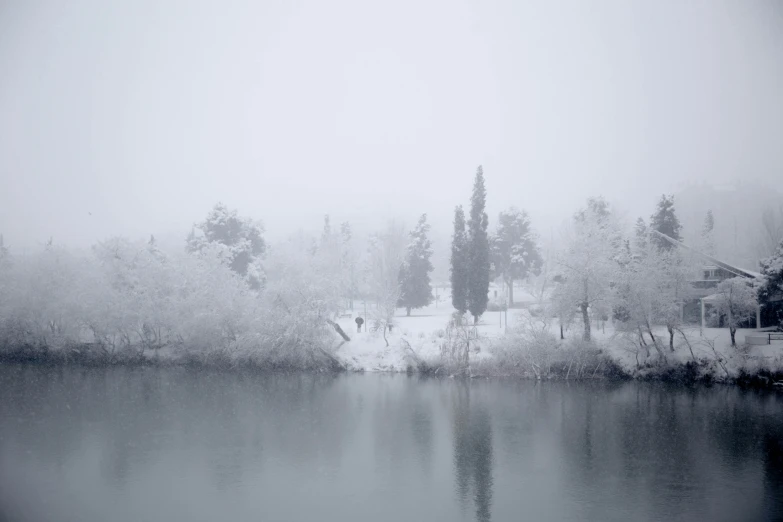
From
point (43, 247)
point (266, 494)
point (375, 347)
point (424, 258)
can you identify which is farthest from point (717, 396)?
point (43, 247)

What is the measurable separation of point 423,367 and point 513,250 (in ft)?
85.2

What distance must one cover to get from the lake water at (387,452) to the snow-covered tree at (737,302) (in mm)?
5476

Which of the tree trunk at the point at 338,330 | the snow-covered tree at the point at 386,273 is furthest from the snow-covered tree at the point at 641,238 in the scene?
the tree trunk at the point at 338,330

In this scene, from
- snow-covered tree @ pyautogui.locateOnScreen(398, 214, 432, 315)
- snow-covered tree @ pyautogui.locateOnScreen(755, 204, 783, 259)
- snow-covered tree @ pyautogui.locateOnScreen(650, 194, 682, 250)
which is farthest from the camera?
snow-covered tree @ pyautogui.locateOnScreen(755, 204, 783, 259)

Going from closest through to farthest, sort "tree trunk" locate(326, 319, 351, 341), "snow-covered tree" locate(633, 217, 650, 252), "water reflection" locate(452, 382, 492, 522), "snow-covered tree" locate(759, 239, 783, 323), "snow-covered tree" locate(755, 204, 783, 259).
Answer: "water reflection" locate(452, 382, 492, 522), "snow-covered tree" locate(759, 239, 783, 323), "tree trunk" locate(326, 319, 351, 341), "snow-covered tree" locate(633, 217, 650, 252), "snow-covered tree" locate(755, 204, 783, 259)

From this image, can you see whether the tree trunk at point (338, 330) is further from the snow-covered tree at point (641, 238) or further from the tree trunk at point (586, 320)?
the snow-covered tree at point (641, 238)

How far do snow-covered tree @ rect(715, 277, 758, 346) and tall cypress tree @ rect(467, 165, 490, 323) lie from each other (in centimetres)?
1751

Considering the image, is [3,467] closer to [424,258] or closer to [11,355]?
[11,355]

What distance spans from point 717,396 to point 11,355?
49.6m

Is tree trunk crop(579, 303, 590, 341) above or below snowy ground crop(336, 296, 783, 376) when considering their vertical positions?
above

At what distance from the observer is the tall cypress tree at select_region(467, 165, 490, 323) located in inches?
1719

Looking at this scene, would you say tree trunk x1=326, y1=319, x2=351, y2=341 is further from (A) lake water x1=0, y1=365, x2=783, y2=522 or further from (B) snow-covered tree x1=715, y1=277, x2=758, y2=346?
(B) snow-covered tree x1=715, y1=277, x2=758, y2=346

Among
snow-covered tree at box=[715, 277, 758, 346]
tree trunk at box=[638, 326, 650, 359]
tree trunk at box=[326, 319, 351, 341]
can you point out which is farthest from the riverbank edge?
snow-covered tree at box=[715, 277, 758, 346]

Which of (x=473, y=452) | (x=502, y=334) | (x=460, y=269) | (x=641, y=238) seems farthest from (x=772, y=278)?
(x=473, y=452)
